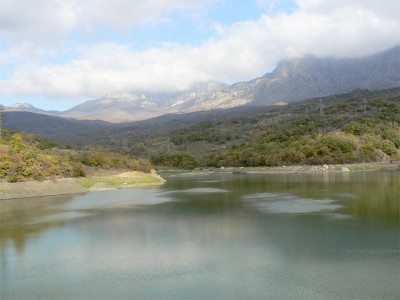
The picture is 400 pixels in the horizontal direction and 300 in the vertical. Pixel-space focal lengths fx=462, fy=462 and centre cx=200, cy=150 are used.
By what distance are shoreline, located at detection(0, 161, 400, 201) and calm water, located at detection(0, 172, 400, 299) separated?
13228 millimetres

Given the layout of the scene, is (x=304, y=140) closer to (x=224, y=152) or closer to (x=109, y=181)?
(x=224, y=152)

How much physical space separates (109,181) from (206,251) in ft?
150

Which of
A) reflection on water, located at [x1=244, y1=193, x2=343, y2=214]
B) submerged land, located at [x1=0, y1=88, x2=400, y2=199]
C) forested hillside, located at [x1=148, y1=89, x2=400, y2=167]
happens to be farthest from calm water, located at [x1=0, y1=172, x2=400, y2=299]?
forested hillside, located at [x1=148, y1=89, x2=400, y2=167]

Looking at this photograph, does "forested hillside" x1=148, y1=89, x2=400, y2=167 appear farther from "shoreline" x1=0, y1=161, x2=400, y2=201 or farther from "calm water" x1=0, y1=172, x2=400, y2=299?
"calm water" x1=0, y1=172, x2=400, y2=299

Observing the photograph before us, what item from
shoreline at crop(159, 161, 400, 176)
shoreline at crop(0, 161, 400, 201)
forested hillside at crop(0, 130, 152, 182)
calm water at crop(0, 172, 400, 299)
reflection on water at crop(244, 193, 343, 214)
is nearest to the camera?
calm water at crop(0, 172, 400, 299)

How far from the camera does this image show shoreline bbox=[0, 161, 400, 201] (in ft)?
179

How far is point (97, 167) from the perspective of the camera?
2854 inches

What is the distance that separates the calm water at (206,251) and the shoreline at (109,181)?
13228mm

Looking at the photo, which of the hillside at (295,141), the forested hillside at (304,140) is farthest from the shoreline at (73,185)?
the hillside at (295,141)

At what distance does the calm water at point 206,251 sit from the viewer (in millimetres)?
17328

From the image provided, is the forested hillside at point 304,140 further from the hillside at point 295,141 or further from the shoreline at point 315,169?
the shoreline at point 315,169

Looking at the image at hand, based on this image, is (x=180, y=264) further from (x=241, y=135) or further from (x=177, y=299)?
(x=241, y=135)

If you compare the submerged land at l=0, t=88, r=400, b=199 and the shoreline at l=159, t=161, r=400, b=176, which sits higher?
the submerged land at l=0, t=88, r=400, b=199

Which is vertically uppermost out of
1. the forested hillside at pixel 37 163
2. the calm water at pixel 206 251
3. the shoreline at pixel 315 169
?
the forested hillside at pixel 37 163
